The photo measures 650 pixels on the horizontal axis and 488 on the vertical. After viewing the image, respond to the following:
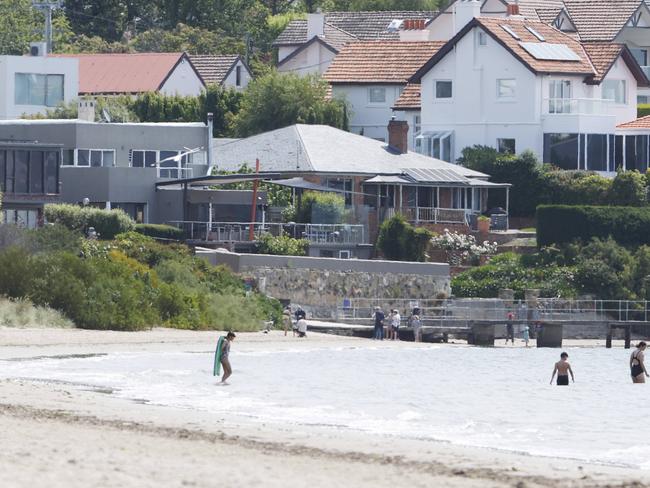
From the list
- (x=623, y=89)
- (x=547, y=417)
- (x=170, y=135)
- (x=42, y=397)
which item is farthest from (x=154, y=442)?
(x=623, y=89)

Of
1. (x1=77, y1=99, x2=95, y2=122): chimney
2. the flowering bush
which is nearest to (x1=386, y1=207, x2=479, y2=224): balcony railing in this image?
the flowering bush

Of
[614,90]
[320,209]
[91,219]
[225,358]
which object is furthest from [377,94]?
[225,358]

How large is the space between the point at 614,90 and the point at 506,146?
604 cm

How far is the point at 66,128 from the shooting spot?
Result: 66.6 metres

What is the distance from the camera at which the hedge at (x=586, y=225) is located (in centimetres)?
6475

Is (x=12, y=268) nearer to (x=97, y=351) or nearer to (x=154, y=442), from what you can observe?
(x=97, y=351)

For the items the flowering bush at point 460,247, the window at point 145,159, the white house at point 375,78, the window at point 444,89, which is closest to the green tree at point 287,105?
the white house at point 375,78

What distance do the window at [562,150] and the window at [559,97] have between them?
4.07 ft

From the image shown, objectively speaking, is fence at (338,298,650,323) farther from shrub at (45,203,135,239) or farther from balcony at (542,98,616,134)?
balcony at (542,98,616,134)

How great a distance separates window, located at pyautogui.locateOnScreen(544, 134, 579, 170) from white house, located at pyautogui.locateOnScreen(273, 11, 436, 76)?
784 inches

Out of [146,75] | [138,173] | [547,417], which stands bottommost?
[547,417]

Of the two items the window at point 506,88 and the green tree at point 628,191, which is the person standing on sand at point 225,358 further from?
the window at point 506,88

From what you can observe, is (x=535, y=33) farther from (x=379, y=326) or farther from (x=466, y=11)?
(x=379, y=326)

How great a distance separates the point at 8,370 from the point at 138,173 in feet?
96.6
